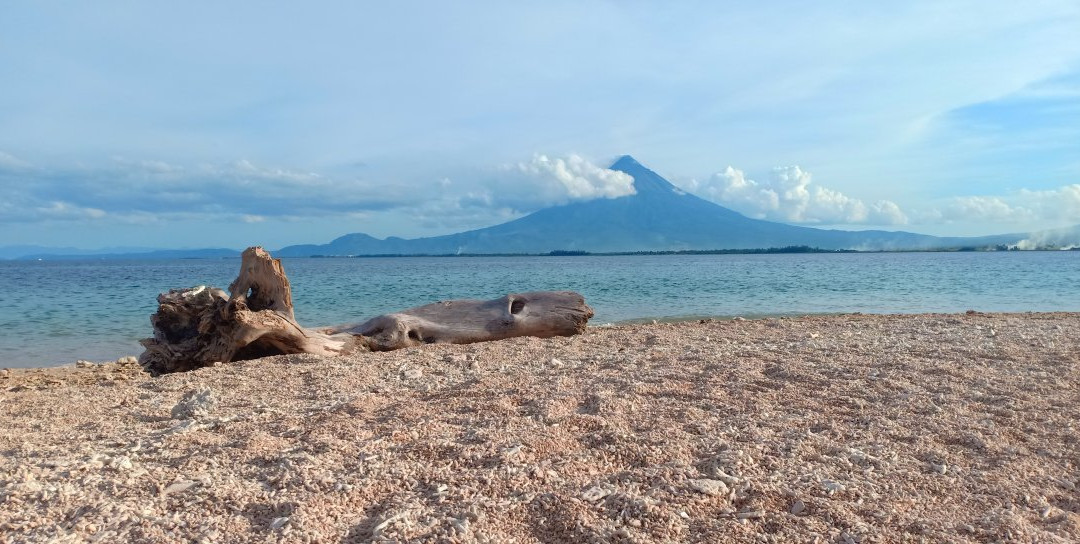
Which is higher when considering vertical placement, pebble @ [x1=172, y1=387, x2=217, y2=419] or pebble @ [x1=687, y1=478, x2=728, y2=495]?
pebble @ [x1=687, y1=478, x2=728, y2=495]

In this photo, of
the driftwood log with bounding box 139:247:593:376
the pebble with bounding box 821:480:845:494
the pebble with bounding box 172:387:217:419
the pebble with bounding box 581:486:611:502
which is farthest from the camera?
the driftwood log with bounding box 139:247:593:376

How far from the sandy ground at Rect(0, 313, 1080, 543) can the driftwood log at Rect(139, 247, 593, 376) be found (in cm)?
134

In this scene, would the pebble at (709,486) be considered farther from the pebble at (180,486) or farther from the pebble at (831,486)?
the pebble at (180,486)

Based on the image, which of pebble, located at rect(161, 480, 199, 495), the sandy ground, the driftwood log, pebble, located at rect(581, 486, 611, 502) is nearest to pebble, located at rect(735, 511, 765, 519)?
the sandy ground

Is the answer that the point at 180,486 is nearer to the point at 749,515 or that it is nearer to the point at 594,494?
the point at 594,494

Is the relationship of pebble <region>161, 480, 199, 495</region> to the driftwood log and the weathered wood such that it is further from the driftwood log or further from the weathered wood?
the weathered wood

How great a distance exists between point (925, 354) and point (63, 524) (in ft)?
27.5

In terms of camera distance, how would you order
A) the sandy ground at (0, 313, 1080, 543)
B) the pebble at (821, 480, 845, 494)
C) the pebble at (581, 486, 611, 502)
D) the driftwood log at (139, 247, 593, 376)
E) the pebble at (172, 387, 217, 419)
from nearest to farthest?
1. the sandy ground at (0, 313, 1080, 543)
2. the pebble at (581, 486, 611, 502)
3. the pebble at (821, 480, 845, 494)
4. the pebble at (172, 387, 217, 419)
5. the driftwood log at (139, 247, 593, 376)

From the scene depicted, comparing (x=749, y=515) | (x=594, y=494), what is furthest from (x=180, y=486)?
(x=749, y=515)

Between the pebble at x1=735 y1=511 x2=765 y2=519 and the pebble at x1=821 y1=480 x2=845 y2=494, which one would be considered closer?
the pebble at x1=735 y1=511 x2=765 y2=519

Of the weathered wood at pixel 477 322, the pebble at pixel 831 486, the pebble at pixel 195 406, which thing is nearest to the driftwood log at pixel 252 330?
the weathered wood at pixel 477 322

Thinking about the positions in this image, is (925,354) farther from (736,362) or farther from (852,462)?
(852,462)

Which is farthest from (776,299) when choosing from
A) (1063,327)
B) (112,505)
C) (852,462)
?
(112,505)

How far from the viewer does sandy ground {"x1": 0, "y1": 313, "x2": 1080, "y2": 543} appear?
303 cm
